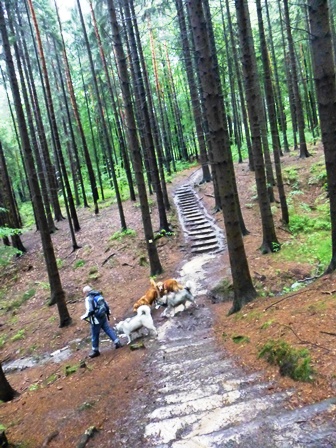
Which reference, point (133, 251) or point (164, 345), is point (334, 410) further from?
point (133, 251)

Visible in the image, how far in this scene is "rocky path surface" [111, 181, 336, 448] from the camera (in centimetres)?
299

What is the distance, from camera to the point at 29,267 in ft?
55.3

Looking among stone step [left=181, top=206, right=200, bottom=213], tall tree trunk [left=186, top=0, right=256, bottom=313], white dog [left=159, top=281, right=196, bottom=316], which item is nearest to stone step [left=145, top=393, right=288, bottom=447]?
tall tree trunk [left=186, top=0, right=256, bottom=313]

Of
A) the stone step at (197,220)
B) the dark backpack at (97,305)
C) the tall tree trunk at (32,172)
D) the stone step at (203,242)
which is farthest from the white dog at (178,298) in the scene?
the stone step at (197,220)

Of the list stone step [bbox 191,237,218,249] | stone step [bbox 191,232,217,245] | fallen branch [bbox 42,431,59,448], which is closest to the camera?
fallen branch [bbox 42,431,59,448]

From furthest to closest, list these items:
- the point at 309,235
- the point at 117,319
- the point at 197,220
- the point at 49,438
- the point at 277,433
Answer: the point at 197,220
the point at 309,235
the point at 117,319
the point at 49,438
the point at 277,433

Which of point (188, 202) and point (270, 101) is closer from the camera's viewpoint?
point (270, 101)

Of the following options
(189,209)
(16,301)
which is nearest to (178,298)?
(16,301)

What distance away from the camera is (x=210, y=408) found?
385cm

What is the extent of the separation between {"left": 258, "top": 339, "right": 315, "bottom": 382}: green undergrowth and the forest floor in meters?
0.08

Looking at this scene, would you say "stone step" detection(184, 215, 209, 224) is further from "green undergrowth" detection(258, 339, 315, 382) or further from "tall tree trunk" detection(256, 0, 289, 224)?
"green undergrowth" detection(258, 339, 315, 382)

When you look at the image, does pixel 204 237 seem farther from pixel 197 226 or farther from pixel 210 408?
pixel 210 408

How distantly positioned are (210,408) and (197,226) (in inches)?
486

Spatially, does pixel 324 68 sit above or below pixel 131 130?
below
